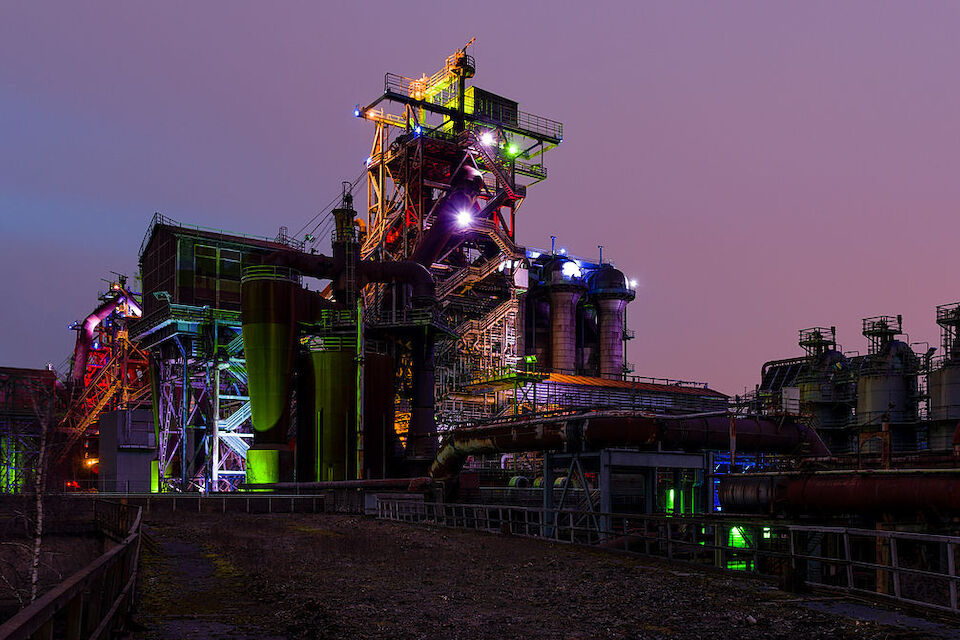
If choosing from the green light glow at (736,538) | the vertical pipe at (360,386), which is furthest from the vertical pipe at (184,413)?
the green light glow at (736,538)

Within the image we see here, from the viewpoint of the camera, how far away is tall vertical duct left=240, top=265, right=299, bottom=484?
5138 cm

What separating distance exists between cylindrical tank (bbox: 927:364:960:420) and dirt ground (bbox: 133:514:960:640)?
39.7m

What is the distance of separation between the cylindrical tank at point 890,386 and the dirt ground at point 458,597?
42.9 m

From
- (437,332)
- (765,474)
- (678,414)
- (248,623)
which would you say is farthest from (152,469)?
(248,623)

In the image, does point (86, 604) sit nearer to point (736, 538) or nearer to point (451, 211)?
point (736, 538)

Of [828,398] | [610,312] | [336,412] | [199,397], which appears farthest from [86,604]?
[610,312]

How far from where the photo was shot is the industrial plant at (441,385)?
3219cm

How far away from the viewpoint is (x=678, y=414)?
31859 mm

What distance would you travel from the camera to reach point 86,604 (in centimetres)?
964

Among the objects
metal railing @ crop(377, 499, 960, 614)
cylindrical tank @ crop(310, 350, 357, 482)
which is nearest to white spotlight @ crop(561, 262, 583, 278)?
cylindrical tank @ crop(310, 350, 357, 482)

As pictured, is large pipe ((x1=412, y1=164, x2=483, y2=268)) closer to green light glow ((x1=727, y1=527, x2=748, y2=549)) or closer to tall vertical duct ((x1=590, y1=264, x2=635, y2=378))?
tall vertical duct ((x1=590, y1=264, x2=635, y2=378))

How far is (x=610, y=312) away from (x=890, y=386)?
82.4 feet

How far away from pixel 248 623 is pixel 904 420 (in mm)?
56607

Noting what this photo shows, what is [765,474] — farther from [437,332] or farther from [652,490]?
[437,332]
